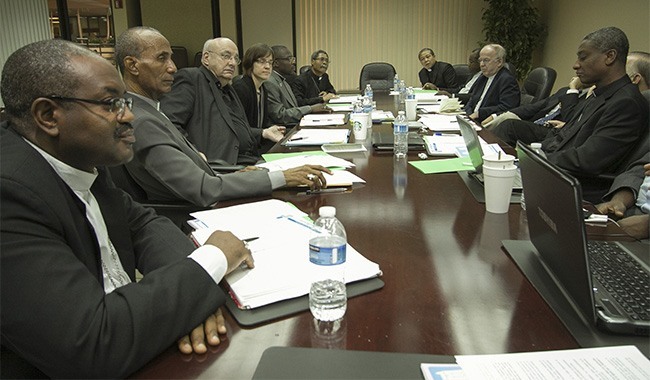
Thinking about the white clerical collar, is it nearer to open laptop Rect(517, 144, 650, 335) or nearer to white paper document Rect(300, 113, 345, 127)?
open laptop Rect(517, 144, 650, 335)

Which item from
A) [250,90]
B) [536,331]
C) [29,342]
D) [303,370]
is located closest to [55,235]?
[29,342]

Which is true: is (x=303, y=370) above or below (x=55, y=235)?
below

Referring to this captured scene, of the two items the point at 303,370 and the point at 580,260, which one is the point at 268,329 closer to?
the point at 303,370

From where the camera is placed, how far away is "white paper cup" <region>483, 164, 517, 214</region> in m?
1.49

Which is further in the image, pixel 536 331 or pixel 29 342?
pixel 536 331

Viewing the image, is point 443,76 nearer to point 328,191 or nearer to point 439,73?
point 439,73

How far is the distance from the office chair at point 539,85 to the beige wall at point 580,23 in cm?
81

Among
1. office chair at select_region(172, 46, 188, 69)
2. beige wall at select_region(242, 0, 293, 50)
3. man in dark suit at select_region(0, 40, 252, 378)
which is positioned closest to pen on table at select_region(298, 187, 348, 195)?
man in dark suit at select_region(0, 40, 252, 378)

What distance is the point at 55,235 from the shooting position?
2.76 feet

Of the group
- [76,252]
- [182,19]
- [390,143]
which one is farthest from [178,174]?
[182,19]

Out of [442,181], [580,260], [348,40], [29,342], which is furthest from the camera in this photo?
[348,40]

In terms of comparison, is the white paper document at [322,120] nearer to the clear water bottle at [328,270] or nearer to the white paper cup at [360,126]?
the white paper cup at [360,126]

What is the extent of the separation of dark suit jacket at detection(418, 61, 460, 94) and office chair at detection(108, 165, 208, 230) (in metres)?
5.88

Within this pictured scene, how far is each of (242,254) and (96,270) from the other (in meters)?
0.29
